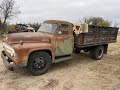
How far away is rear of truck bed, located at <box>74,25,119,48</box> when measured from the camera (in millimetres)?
8138

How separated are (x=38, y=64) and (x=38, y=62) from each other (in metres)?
0.08

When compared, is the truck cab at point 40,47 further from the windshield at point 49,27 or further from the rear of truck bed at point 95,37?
the rear of truck bed at point 95,37

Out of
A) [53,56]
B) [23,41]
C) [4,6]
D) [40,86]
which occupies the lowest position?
[40,86]

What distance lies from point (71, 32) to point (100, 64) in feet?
6.95

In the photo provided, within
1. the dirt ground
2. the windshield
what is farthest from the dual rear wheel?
the windshield

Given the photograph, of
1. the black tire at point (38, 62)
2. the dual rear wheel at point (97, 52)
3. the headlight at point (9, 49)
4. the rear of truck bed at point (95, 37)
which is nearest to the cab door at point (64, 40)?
the rear of truck bed at point (95, 37)

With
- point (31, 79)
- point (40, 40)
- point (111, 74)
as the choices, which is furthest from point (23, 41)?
point (111, 74)

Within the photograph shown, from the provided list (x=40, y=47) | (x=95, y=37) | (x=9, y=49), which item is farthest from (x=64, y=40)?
(x=9, y=49)

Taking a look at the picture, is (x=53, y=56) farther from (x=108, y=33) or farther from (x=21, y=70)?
(x=108, y=33)

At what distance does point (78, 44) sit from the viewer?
26.6 feet

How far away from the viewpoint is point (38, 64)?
660 cm

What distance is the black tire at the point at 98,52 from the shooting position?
366 inches

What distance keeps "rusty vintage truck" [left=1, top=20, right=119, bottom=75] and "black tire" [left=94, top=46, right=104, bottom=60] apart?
1.37 ft

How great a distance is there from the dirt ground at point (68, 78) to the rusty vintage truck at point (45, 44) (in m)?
0.43
